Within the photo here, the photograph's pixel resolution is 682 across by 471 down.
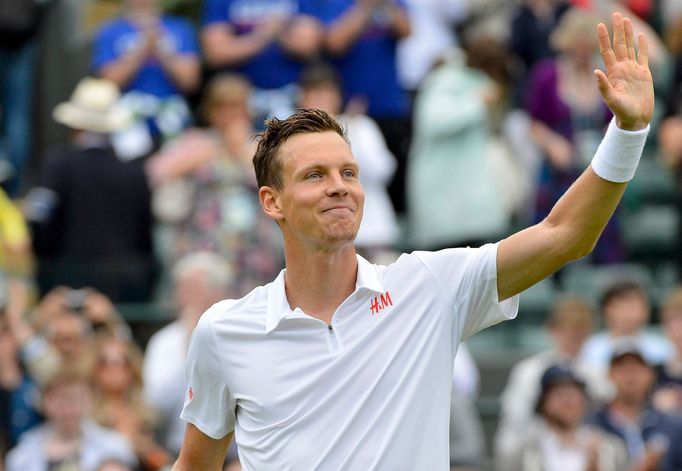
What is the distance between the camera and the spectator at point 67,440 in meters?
8.95

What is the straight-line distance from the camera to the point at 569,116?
1168cm

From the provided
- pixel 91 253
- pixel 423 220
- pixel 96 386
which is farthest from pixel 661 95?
pixel 96 386

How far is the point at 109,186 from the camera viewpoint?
11.0 m

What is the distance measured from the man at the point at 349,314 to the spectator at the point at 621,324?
5203 mm

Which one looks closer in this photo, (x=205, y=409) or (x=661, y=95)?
(x=205, y=409)

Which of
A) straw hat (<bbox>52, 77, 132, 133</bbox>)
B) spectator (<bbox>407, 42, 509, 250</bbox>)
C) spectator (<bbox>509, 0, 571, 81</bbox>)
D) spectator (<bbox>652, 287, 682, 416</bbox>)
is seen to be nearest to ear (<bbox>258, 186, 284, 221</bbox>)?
spectator (<bbox>652, 287, 682, 416</bbox>)

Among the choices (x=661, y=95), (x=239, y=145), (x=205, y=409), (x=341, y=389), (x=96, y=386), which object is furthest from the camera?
(x=661, y=95)

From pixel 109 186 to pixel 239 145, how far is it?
88 centimetres

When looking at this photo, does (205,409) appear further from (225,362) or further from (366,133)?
(366,133)

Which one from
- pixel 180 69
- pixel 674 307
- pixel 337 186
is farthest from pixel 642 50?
pixel 180 69

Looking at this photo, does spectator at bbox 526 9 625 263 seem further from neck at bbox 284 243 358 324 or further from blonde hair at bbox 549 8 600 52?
neck at bbox 284 243 358 324

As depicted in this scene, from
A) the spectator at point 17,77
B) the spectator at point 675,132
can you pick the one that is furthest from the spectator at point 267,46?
the spectator at point 675,132

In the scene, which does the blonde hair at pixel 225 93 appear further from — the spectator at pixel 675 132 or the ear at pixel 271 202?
the ear at pixel 271 202

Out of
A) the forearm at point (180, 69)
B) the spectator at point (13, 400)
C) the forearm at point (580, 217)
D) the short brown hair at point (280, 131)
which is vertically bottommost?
the spectator at point (13, 400)
